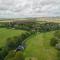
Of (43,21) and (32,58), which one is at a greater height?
(43,21)

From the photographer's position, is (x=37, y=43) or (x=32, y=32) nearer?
(x=37, y=43)

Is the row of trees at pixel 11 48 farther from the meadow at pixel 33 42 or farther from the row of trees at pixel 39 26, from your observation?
the row of trees at pixel 39 26

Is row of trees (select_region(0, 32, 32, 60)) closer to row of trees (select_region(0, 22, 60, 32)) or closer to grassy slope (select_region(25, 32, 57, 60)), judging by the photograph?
grassy slope (select_region(25, 32, 57, 60))

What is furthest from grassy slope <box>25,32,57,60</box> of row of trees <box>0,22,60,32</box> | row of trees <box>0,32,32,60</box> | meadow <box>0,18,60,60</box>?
row of trees <box>0,22,60,32</box>

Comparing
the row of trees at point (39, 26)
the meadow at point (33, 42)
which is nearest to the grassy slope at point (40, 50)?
the meadow at point (33, 42)

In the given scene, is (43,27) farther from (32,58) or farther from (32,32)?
(32,58)

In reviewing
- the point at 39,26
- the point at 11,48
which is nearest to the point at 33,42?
the point at 11,48

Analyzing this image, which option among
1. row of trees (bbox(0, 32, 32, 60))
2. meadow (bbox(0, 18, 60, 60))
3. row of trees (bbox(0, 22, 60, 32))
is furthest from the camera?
row of trees (bbox(0, 22, 60, 32))

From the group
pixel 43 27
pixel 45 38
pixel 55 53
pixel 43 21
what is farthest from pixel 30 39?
pixel 43 21

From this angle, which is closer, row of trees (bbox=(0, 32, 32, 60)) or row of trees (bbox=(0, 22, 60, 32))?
row of trees (bbox=(0, 32, 32, 60))

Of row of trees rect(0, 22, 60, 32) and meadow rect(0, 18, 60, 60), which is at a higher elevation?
row of trees rect(0, 22, 60, 32)

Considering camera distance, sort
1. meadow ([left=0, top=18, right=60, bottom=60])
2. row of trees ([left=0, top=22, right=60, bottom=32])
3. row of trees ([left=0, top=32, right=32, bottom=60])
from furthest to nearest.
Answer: row of trees ([left=0, top=22, right=60, bottom=32]) → meadow ([left=0, top=18, right=60, bottom=60]) → row of trees ([left=0, top=32, right=32, bottom=60])
